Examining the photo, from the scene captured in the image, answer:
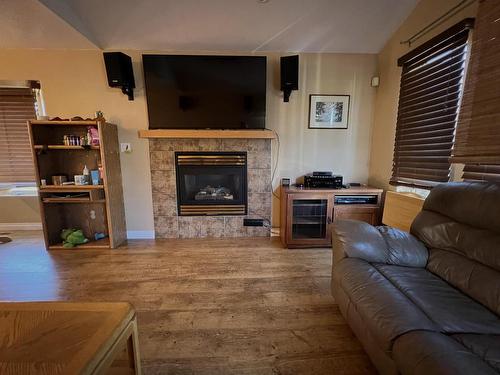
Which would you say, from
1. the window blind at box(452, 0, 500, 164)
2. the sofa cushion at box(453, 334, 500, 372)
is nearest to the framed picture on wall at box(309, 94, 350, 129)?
the window blind at box(452, 0, 500, 164)

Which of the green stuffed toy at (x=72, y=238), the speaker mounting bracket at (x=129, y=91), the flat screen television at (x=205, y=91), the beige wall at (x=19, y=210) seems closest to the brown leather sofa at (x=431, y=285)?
the flat screen television at (x=205, y=91)

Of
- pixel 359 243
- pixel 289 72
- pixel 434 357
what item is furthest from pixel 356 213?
pixel 434 357

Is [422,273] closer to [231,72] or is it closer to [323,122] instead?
[323,122]

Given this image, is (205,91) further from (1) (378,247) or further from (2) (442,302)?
(2) (442,302)

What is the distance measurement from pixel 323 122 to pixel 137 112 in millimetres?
2439

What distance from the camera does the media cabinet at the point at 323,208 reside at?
105 inches

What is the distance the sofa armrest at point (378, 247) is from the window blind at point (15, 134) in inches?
170

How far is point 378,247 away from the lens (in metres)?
1.52

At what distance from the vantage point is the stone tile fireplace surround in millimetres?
2945

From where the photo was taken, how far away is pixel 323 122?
9.91 ft

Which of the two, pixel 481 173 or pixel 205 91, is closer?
pixel 481 173

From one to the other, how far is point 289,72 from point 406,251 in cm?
224

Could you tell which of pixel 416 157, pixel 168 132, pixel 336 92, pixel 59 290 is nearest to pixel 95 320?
pixel 59 290

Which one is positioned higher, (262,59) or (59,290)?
(262,59)
